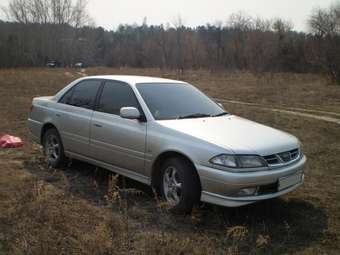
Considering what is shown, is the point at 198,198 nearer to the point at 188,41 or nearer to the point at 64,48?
the point at 188,41

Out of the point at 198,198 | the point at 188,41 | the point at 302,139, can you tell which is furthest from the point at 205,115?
the point at 188,41

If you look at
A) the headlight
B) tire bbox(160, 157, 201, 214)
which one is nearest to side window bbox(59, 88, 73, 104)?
tire bbox(160, 157, 201, 214)

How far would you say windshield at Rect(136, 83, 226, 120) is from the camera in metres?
5.48

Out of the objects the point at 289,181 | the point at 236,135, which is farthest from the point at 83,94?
the point at 289,181

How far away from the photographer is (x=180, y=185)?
4805 mm

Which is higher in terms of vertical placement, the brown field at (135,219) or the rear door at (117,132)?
the rear door at (117,132)

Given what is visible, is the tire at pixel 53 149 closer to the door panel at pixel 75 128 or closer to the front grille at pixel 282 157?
the door panel at pixel 75 128

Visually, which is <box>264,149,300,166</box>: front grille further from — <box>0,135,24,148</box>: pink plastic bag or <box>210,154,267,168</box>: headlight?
<box>0,135,24,148</box>: pink plastic bag

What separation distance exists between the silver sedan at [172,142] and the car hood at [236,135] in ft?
0.03

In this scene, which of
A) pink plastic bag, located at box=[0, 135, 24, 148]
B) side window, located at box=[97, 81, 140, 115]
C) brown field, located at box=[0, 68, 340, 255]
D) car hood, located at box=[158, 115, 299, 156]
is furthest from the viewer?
pink plastic bag, located at box=[0, 135, 24, 148]

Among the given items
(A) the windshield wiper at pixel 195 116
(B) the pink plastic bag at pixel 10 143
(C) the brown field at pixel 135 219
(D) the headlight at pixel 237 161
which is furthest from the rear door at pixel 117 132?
(B) the pink plastic bag at pixel 10 143

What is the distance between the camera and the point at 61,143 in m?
6.75

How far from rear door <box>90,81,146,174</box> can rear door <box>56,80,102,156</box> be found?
0.56 ft

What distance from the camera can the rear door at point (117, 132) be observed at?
5.34 metres
